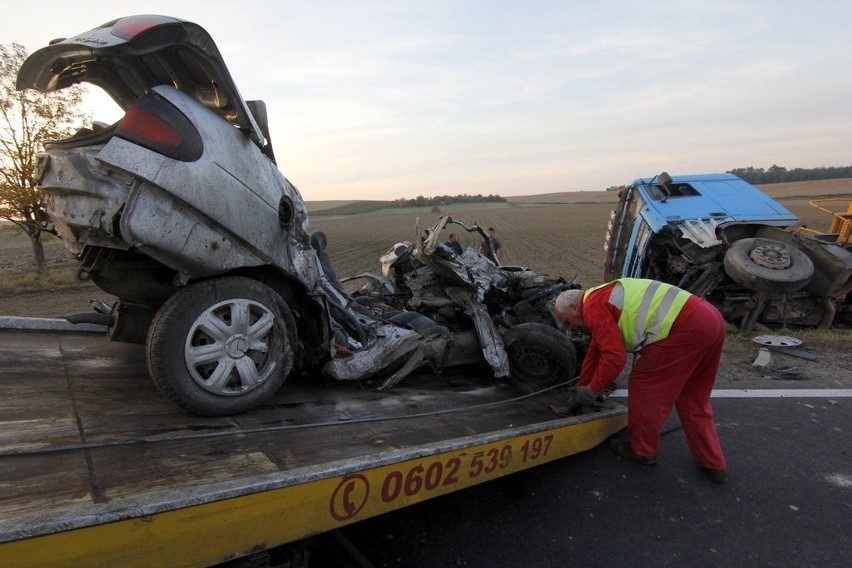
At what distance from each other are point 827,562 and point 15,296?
1477 cm

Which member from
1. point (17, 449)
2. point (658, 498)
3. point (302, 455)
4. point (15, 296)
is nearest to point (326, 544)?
point (302, 455)

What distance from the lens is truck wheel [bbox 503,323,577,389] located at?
4180 millimetres

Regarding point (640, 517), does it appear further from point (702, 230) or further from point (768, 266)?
point (702, 230)

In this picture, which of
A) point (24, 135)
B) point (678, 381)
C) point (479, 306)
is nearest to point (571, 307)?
point (678, 381)

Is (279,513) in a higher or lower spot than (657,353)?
lower

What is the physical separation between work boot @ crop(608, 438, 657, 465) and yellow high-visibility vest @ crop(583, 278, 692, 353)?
0.73 meters

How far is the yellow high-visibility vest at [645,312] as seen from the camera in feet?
11.1

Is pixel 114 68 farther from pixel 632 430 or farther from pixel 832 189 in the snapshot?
pixel 832 189

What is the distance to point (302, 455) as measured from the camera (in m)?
2.31

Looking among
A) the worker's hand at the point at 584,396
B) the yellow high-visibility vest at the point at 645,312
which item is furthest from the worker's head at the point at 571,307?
the worker's hand at the point at 584,396

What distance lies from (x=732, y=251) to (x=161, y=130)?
7.02m

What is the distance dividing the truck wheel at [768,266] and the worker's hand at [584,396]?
4485 mm

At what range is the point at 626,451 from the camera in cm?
364

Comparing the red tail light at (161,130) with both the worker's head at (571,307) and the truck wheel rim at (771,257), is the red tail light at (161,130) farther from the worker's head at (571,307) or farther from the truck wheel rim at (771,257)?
the truck wheel rim at (771,257)
